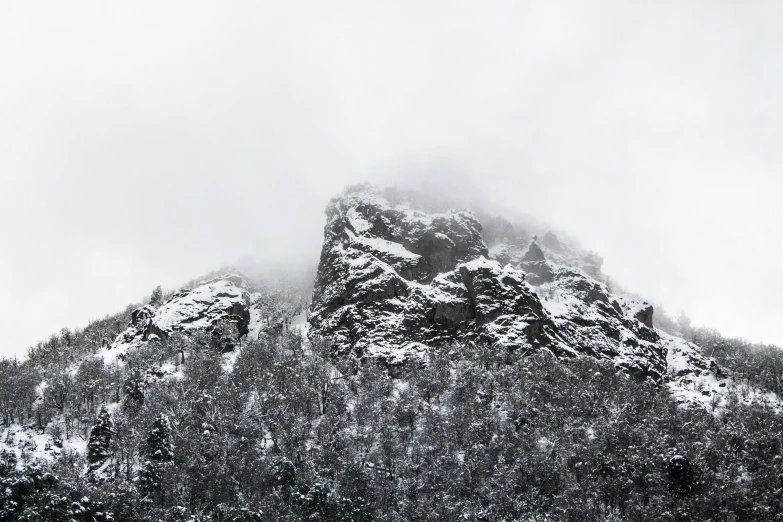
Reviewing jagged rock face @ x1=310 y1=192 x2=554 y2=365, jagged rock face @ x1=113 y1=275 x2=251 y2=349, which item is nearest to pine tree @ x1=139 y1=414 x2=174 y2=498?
jagged rock face @ x1=310 y1=192 x2=554 y2=365

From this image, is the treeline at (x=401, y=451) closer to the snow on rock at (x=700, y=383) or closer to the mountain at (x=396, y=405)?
the mountain at (x=396, y=405)

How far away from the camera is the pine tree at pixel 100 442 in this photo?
9469 centimetres

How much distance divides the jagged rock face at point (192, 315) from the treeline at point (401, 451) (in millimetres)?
31191

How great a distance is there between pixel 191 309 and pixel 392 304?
57.1 meters

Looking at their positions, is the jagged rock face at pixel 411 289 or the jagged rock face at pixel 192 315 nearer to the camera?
the jagged rock face at pixel 411 289

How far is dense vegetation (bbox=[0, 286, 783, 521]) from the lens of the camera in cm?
7388

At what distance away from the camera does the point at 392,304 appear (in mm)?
161375

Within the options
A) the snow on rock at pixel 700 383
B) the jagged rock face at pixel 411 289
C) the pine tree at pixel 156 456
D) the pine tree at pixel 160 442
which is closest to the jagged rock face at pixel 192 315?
the jagged rock face at pixel 411 289

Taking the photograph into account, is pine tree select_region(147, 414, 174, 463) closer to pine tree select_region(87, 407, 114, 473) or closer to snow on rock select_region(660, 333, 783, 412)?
pine tree select_region(87, 407, 114, 473)

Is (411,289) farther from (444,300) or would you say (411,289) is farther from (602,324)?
(602,324)

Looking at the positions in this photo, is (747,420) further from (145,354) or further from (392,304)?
(145,354)

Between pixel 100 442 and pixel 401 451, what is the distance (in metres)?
48.2

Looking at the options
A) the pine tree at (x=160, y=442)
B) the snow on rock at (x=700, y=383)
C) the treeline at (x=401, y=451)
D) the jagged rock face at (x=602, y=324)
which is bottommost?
the snow on rock at (x=700, y=383)

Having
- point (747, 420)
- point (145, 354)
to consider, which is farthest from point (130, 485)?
point (747, 420)
